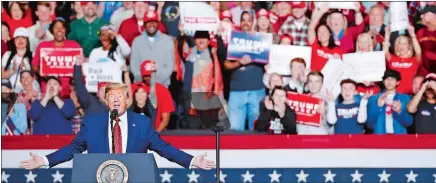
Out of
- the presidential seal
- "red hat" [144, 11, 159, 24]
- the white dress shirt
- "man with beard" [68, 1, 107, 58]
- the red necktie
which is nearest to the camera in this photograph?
the presidential seal

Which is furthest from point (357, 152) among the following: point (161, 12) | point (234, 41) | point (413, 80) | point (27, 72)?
point (27, 72)

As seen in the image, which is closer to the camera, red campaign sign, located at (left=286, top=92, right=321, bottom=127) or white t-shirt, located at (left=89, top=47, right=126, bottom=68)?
red campaign sign, located at (left=286, top=92, right=321, bottom=127)

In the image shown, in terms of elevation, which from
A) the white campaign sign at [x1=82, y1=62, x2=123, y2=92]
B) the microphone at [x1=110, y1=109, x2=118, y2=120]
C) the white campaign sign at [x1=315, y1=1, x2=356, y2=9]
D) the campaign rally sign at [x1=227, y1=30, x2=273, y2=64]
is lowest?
the microphone at [x1=110, y1=109, x2=118, y2=120]

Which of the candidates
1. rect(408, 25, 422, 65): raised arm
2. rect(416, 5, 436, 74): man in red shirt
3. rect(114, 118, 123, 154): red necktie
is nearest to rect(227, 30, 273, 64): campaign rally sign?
rect(408, 25, 422, 65): raised arm

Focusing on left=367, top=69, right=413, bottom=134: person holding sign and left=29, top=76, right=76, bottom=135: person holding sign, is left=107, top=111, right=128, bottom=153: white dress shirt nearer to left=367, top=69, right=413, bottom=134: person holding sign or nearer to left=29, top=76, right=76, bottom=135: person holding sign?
left=29, top=76, right=76, bottom=135: person holding sign

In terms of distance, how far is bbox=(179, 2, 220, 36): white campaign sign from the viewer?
53.7 feet

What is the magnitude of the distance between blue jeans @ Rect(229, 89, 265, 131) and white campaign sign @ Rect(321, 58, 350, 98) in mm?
871

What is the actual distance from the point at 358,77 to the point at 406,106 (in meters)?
0.88

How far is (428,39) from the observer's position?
16.1 m

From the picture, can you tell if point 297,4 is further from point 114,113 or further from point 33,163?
point 114,113

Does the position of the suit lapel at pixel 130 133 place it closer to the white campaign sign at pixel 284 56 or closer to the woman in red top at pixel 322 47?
the white campaign sign at pixel 284 56

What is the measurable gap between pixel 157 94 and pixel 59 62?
5.06 ft

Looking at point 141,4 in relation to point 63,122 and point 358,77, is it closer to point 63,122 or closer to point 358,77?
point 63,122

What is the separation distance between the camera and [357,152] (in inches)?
587
